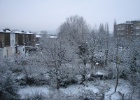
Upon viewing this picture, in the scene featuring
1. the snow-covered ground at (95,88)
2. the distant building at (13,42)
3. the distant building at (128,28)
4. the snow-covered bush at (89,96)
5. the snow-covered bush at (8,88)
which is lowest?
the snow-covered ground at (95,88)

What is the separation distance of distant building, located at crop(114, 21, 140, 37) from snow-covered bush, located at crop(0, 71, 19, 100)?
44.1m

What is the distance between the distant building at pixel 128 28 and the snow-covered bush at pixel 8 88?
4406cm

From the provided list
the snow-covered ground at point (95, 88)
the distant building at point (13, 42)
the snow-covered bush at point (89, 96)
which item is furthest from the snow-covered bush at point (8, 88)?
the distant building at point (13, 42)

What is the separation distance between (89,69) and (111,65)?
291 cm

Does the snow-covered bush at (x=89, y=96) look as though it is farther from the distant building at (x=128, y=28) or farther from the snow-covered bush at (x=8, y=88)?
the distant building at (x=128, y=28)

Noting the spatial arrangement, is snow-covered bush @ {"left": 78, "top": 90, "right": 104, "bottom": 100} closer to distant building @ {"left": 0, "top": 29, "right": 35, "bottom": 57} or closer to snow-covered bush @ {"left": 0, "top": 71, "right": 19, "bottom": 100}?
→ snow-covered bush @ {"left": 0, "top": 71, "right": 19, "bottom": 100}

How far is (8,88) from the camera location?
47.9ft

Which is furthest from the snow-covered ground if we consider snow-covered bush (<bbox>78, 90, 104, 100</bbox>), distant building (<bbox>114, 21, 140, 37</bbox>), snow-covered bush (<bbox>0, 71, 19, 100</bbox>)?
distant building (<bbox>114, 21, 140, 37</bbox>)

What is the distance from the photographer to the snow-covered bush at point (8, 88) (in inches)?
565

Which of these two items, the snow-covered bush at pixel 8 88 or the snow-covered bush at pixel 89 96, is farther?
the snow-covered bush at pixel 89 96

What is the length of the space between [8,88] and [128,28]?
5037 cm

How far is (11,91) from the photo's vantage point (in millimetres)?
14641

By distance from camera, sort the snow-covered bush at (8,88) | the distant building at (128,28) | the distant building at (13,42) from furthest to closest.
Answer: the distant building at (128,28)
the distant building at (13,42)
the snow-covered bush at (8,88)

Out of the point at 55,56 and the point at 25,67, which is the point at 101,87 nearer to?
the point at 55,56
